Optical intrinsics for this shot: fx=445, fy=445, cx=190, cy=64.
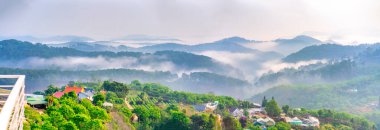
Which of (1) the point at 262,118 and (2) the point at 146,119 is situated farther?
(1) the point at 262,118

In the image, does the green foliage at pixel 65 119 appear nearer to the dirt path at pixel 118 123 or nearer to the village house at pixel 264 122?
the dirt path at pixel 118 123

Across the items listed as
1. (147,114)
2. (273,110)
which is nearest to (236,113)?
(273,110)

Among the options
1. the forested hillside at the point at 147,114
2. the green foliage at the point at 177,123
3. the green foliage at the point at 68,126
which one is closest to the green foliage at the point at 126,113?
the forested hillside at the point at 147,114

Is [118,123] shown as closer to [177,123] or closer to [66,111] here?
Result: [177,123]

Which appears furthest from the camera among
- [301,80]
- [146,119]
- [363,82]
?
[301,80]

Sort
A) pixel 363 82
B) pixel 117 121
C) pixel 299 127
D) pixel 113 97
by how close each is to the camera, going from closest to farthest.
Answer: pixel 117 121 < pixel 113 97 < pixel 299 127 < pixel 363 82

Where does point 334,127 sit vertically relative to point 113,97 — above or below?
below

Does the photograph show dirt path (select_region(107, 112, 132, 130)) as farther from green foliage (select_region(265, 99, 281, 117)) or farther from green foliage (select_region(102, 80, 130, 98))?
green foliage (select_region(265, 99, 281, 117))

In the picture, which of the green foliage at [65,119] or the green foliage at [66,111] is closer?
the green foliage at [65,119]

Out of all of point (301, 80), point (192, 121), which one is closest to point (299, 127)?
point (192, 121)

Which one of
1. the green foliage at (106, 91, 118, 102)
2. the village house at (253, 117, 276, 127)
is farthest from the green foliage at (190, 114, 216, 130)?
the village house at (253, 117, 276, 127)

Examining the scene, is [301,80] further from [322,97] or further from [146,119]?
[146,119]
